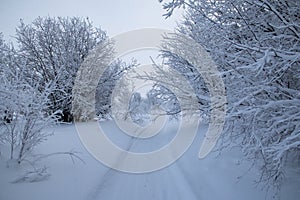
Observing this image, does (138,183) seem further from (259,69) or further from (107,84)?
(107,84)

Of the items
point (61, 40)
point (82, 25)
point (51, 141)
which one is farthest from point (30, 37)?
point (51, 141)

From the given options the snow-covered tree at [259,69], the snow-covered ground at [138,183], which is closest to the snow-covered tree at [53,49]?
the snow-covered ground at [138,183]

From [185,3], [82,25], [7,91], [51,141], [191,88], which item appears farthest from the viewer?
[82,25]

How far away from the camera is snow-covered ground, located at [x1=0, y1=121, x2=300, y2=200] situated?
508cm

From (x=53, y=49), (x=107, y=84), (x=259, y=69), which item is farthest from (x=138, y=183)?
(x=53, y=49)

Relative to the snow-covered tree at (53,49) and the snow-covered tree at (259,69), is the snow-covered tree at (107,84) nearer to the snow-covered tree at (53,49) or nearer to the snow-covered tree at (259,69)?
the snow-covered tree at (53,49)

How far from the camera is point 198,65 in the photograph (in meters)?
6.15

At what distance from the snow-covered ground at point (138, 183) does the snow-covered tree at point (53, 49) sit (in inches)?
488

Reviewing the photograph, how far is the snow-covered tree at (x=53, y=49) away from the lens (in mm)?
19172

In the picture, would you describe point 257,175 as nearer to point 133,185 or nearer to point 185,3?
point 133,185

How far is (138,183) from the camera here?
6.30 metres

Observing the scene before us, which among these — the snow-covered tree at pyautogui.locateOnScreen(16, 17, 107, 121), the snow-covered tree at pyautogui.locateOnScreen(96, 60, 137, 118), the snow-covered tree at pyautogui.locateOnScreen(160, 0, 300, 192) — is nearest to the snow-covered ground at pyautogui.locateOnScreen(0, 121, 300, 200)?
the snow-covered tree at pyautogui.locateOnScreen(160, 0, 300, 192)

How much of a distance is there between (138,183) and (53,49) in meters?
16.4

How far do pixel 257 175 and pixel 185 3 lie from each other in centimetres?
436
